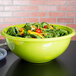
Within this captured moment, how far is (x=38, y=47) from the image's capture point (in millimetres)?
840

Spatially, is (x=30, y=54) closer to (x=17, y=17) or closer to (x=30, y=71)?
(x=30, y=71)

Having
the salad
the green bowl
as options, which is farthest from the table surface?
the salad

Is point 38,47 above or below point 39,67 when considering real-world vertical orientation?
above

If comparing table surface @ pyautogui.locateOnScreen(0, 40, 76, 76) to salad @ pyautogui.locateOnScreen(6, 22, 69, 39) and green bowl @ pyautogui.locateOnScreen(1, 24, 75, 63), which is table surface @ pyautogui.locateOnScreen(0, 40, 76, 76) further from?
salad @ pyautogui.locateOnScreen(6, 22, 69, 39)

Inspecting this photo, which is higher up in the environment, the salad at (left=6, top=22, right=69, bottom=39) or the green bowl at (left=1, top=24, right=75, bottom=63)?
the salad at (left=6, top=22, right=69, bottom=39)

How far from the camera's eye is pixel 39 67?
35.0 inches

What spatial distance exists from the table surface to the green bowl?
0.14 feet

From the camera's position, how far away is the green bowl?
83cm

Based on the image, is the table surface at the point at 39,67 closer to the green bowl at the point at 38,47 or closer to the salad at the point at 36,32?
the green bowl at the point at 38,47

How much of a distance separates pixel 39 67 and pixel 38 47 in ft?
0.42

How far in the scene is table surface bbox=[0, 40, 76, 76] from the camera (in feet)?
2.71

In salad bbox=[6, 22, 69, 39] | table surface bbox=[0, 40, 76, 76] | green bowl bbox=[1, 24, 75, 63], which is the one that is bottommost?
table surface bbox=[0, 40, 76, 76]

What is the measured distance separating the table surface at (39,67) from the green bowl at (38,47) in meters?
0.04

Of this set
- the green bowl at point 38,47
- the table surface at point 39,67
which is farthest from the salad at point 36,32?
the table surface at point 39,67
